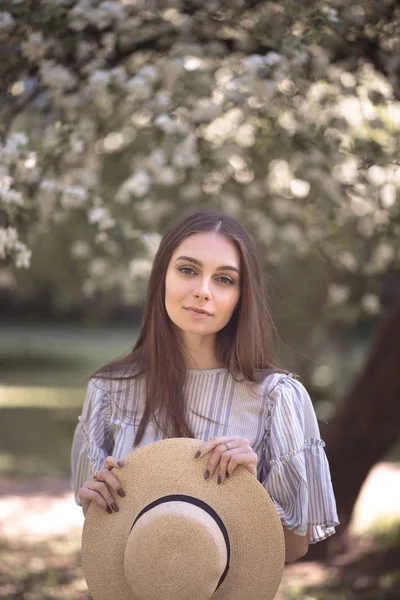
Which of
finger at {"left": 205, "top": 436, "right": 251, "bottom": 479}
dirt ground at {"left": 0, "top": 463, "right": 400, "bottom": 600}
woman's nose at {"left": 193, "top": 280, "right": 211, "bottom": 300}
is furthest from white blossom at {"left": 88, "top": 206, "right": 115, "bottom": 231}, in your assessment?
dirt ground at {"left": 0, "top": 463, "right": 400, "bottom": 600}

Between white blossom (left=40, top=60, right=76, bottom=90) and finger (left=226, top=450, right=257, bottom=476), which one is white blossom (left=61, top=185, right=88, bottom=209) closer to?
white blossom (left=40, top=60, right=76, bottom=90)

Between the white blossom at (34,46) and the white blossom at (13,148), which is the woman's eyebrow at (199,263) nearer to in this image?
the white blossom at (13,148)

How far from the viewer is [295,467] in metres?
2.42

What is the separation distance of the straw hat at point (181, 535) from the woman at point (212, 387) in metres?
0.08

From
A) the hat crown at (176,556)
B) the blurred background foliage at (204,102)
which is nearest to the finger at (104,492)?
the hat crown at (176,556)

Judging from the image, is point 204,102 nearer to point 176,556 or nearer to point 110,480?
point 110,480

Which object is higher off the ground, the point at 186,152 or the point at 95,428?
the point at 186,152

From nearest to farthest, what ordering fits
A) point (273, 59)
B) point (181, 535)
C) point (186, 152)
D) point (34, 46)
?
1. point (181, 535)
2. point (273, 59)
3. point (34, 46)
4. point (186, 152)

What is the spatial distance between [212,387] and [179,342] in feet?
0.58

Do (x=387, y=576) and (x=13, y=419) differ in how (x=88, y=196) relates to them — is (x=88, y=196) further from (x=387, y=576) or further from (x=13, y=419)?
(x=13, y=419)

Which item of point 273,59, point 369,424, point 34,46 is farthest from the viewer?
point 369,424

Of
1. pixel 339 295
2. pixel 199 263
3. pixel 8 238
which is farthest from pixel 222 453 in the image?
pixel 339 295

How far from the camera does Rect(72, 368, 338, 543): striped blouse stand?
2.43 m

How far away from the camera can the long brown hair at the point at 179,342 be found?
8.43 ft
